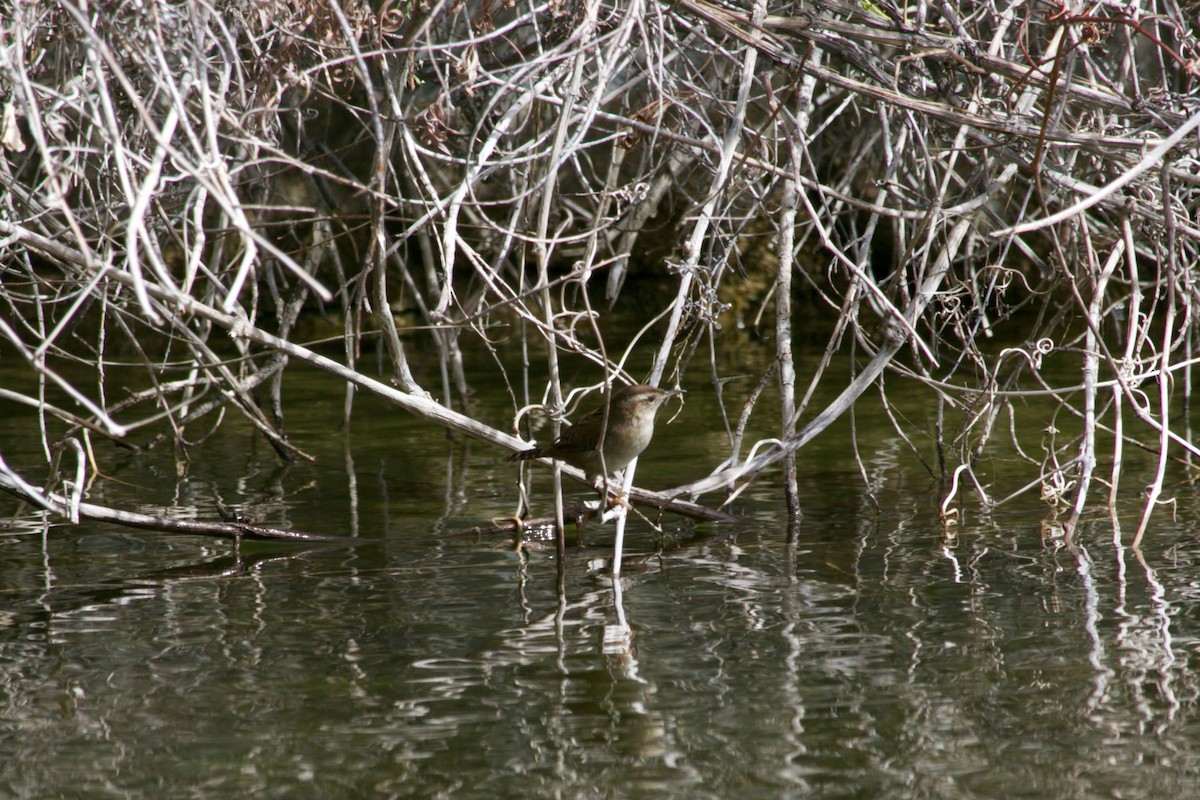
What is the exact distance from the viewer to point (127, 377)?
11.6 metres

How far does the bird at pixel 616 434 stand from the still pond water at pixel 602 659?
0.46 metres

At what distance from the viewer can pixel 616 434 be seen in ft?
17.4

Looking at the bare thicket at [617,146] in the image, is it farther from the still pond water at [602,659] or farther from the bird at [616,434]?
the still pond water at [602,659]

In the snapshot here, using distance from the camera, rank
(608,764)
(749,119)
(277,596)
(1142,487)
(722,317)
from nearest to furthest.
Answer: (608,764)
(277,596)
(1142,487)
(749,119)
(722,317)

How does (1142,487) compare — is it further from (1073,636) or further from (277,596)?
(277,596)

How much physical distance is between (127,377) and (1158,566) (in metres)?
8.28

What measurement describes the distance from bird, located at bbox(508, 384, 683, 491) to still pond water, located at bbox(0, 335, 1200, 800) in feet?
1.51

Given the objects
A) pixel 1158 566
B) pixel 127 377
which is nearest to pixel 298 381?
pixel 127 377

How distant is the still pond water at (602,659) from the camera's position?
3707 mm

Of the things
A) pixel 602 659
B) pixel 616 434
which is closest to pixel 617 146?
pixel 616 434

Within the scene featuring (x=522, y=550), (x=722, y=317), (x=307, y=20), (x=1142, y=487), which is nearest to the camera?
(x=307, y=20)

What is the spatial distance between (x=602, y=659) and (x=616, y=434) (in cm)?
98

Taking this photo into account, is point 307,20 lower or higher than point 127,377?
higher

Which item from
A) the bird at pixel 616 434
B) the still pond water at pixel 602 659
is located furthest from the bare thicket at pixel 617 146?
the still pond water at pixel 602 659
